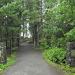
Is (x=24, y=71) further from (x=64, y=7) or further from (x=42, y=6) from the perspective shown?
(x=42, y=6)

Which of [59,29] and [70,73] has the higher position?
[59,29]

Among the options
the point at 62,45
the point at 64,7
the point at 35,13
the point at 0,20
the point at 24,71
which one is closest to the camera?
the point at 64,7

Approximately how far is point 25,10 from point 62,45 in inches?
531

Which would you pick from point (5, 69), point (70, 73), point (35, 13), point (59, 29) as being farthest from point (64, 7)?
point (35, 13)

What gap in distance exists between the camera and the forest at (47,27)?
45.3ft

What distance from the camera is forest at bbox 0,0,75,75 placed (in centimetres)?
1380

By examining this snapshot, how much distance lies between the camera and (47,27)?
2605 centimetres

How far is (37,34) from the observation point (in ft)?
Result: 113

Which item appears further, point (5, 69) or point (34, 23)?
point (34, 23)

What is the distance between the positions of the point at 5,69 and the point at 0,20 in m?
8.79

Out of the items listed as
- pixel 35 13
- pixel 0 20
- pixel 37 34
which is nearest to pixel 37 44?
pixel 37 34

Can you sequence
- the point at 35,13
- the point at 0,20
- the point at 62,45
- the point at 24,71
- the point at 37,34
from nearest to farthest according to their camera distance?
the point at 24,71
the point at 62,45
the point at 0,20
the point at 35,13
the point at 37,34

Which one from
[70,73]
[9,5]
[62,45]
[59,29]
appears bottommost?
[70,73]

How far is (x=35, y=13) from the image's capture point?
32094 mm
